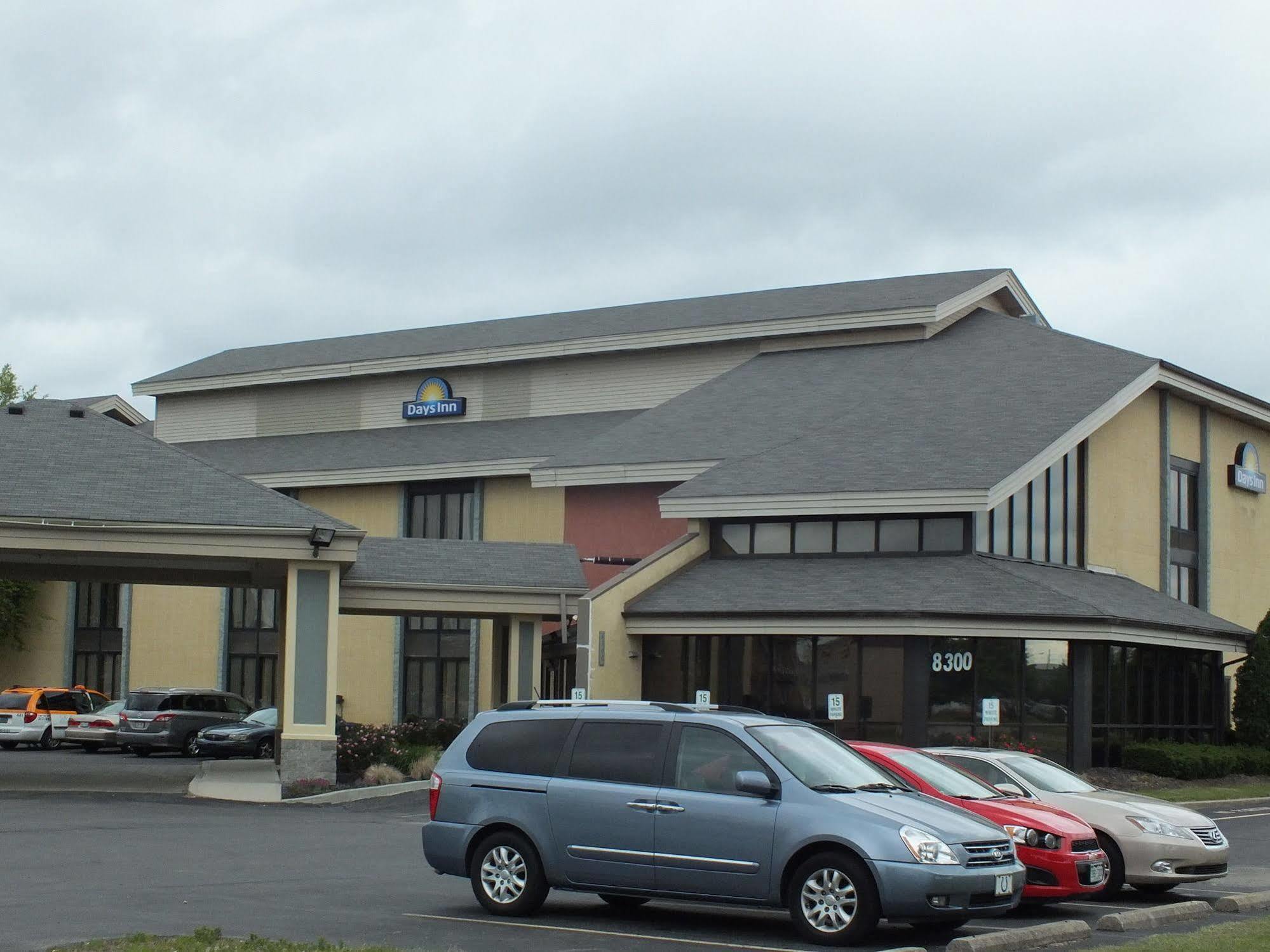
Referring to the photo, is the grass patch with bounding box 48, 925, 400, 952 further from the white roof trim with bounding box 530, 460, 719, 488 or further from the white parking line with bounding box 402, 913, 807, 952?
the white roof trim with bounding box 530, 460, 719, 488

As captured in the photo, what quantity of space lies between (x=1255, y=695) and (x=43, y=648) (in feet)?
119

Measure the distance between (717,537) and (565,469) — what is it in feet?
17.6

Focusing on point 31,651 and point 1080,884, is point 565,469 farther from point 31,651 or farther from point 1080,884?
point 1080,884

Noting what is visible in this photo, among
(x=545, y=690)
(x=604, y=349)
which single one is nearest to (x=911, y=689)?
(x=545, y=690)

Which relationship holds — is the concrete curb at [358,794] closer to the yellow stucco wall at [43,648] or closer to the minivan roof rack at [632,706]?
the minivan roof rack at [632,706]

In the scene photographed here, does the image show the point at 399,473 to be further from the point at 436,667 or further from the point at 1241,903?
the point at 1241,903

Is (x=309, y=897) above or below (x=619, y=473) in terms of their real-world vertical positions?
below

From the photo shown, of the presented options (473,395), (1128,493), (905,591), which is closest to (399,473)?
(473,395)

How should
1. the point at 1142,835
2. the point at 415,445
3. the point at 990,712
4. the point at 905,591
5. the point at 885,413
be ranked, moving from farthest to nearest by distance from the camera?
1. the point at 415,445
2. the point at 885,413
3. the point at 905,591
4. the point at 990,712
5. the point at 1142,835

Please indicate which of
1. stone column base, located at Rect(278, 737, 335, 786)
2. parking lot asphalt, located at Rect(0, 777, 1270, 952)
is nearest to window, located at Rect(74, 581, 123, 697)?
stone column base, located at Rect(278, 737, 335, 786)

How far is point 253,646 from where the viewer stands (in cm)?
4875

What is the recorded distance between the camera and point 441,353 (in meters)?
50.2

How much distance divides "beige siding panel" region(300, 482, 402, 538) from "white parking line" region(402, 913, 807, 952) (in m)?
33.1

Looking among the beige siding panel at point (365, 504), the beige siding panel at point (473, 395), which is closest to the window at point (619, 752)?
the beige siding panel at point (473, 395)
